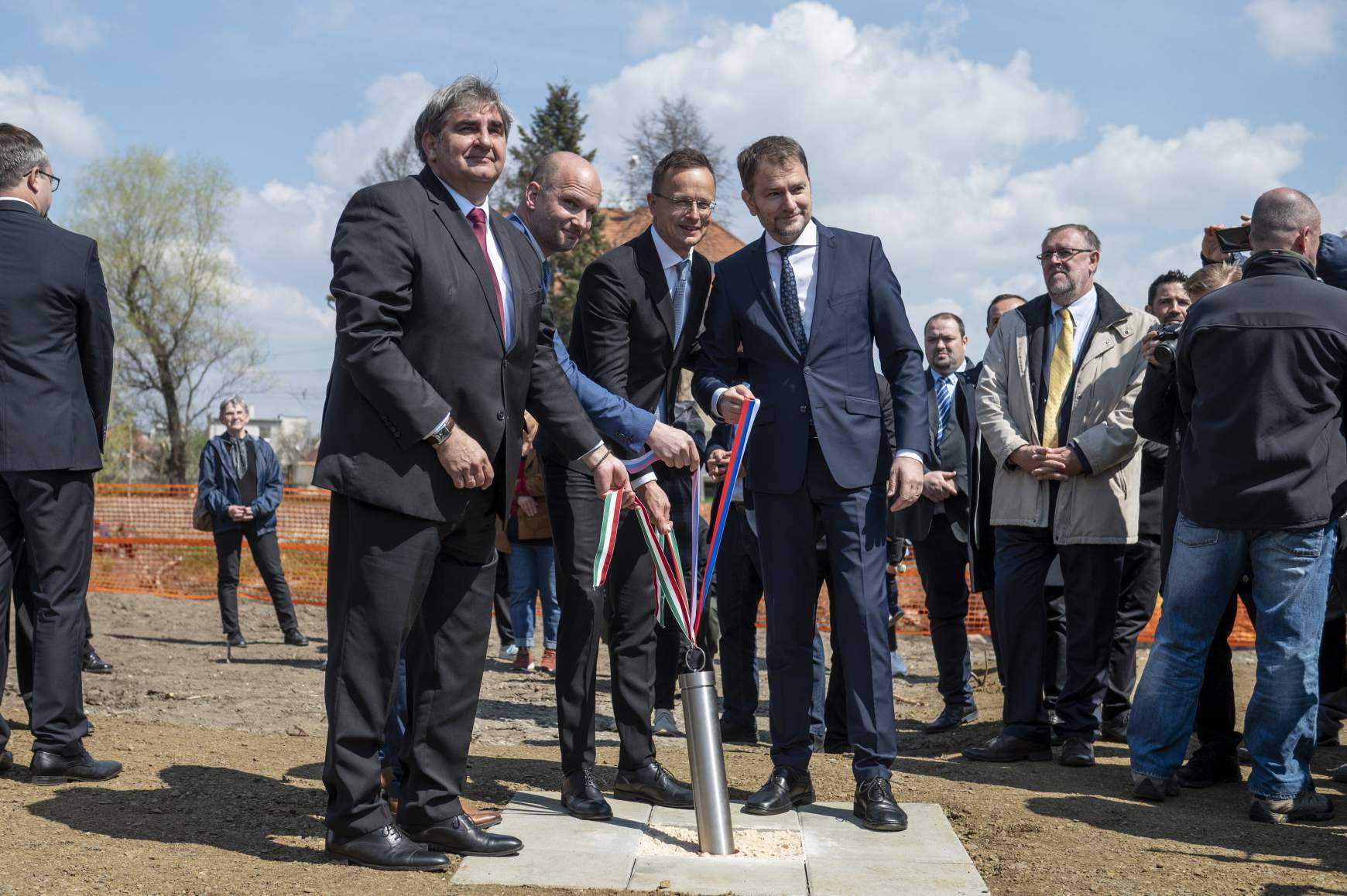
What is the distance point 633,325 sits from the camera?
4.68 m

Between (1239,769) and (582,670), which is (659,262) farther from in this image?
(1239,769)

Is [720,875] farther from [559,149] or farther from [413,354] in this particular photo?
[559,149]

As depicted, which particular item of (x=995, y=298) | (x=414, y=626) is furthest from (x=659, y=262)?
(x=995, y=298)

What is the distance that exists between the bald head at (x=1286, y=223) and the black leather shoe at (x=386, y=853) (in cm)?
368

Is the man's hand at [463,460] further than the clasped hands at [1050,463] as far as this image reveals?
No

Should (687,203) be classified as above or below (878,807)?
above

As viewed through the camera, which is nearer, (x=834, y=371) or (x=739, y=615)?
(x=834, y=371)

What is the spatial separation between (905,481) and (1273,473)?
1.35m

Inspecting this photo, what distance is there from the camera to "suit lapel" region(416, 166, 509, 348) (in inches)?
147

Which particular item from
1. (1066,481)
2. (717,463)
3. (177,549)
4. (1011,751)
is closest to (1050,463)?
(1066,481)

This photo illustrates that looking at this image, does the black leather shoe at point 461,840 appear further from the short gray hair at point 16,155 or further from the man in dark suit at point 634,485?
the short gray hair at point 16,155

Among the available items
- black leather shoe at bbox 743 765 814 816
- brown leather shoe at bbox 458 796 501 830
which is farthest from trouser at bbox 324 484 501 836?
black leather shoe at bbox 743 765 814 816

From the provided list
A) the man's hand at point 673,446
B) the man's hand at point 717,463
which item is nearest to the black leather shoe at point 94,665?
the man's hand at point 717,463

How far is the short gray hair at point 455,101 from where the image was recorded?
3.78m
